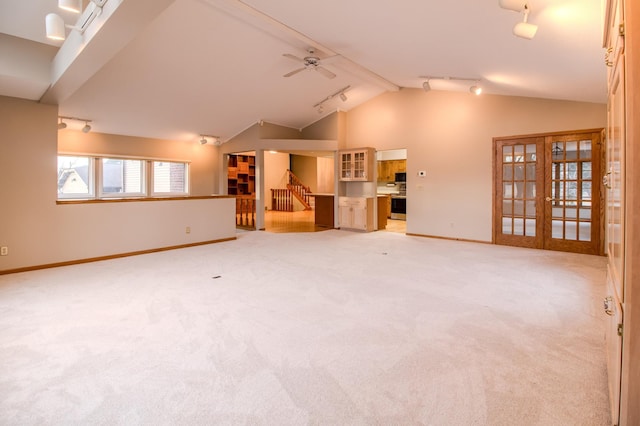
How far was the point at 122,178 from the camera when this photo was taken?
8.17 metres

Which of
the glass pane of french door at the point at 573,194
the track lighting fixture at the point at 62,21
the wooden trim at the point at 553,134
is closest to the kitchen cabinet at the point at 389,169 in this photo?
the wooden trim at the point at 553,134

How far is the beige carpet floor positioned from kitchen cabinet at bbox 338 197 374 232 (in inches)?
148

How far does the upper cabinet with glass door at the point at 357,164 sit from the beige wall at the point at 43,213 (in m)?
4.51

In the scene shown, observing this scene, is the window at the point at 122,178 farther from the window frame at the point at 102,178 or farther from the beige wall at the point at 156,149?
the beige wall at the point at 156,149

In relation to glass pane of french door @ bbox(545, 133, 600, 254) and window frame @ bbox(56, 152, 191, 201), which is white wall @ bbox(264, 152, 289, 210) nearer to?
window frame @ bbox(56, 152, 191, 201)

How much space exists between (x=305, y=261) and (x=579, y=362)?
3.50m

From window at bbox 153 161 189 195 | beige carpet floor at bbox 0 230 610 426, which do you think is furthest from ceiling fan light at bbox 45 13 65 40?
window at bbox 153 161 189 195

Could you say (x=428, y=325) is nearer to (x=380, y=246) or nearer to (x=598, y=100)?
(x=380, y=246)

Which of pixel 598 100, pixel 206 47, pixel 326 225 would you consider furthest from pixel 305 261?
pixel 598 100

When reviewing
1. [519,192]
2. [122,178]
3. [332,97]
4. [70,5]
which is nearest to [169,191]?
[122,178]

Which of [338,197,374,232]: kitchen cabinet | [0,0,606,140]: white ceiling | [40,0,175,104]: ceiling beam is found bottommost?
[338,197,374,232]: kitchen cabinet

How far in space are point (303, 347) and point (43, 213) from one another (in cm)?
455

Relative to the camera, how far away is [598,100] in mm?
5285

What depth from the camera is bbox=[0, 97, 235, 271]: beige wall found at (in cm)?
447
